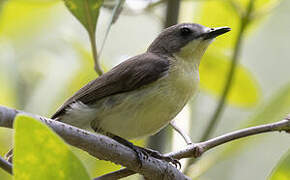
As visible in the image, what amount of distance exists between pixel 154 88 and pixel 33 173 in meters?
1.52

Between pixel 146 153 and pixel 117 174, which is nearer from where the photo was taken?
pixel 117 174

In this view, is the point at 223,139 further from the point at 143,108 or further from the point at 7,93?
the point at 7,93

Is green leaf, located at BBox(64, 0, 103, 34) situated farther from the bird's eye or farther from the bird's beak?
the bird's eye

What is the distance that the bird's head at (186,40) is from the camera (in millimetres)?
3096

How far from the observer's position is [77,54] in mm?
3355

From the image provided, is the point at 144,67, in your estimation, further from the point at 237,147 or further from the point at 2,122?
the point at 2,122

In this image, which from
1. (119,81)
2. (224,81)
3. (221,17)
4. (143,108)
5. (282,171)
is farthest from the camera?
(221,17)

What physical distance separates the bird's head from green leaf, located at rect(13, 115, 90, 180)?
1.85m

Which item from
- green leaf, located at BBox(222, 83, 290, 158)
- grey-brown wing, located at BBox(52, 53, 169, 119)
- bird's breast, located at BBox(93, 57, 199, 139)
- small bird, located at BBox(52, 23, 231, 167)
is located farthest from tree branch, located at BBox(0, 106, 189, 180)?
green leaf, located at BBox(222, 83, 290, 158)

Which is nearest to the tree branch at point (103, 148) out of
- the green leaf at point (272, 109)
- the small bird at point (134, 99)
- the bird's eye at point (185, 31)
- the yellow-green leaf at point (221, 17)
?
the small bird at point (134, 99)

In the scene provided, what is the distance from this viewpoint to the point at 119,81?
2.84 meters

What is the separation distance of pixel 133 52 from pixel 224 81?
1.73m

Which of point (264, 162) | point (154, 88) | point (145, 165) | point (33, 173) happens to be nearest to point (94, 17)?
point (154, 88)

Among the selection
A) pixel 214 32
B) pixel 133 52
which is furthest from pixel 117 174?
pixel 133 52
